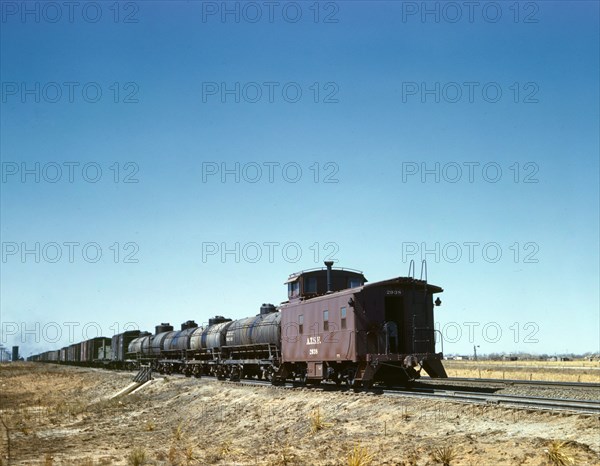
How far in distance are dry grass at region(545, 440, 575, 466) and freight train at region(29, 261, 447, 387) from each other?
903 cm

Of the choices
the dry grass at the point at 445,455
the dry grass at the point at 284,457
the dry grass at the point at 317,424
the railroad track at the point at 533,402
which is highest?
the railroad track at the point at 533,402

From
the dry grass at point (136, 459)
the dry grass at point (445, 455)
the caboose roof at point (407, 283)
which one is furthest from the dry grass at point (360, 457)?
the caboose roof at point (407, 283)

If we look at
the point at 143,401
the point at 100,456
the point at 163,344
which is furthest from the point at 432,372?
the point at 163,344

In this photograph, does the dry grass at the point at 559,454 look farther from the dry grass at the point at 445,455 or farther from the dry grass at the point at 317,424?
the dry grass at the point at 317,424

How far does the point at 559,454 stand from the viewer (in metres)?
10.7

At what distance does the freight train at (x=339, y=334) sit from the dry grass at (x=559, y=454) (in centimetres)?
903

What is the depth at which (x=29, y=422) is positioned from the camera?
26.7 meters

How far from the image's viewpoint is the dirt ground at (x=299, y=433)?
11930mm

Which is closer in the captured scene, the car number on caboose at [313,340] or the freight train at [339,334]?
the freight train at [339,334]

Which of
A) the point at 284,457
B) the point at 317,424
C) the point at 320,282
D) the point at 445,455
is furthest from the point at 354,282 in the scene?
the point at 445,455

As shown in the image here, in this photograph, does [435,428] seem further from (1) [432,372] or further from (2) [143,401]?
(2) [143,401]

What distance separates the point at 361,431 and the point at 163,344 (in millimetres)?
34228

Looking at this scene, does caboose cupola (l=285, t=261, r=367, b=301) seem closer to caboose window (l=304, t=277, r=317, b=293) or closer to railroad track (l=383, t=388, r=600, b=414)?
caboose window (l=304, t=277, r=317, b=293)

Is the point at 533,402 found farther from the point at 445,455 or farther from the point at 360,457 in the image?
the point at 360,457
